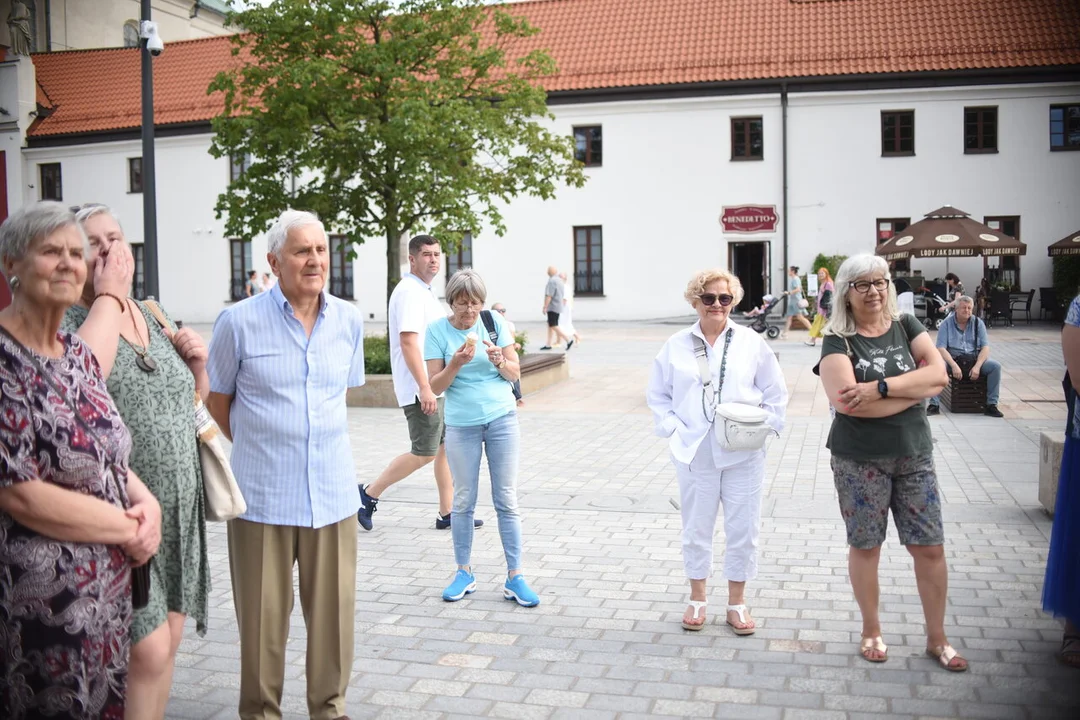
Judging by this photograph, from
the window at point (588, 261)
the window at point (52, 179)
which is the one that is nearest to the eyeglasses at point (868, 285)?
the window at point (588, 261)

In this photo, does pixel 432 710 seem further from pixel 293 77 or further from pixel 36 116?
pixel 36 116

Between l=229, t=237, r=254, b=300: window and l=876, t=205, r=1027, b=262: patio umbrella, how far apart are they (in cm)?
2212

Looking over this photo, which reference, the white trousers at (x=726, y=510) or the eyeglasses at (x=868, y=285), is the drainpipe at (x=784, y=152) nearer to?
the white trousers at (x=726, y=510)

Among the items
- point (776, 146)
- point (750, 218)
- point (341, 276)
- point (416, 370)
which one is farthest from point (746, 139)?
point (416, 370)

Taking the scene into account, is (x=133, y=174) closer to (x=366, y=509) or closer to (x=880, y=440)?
(x=366, y=509)

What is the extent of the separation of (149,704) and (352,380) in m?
1.47

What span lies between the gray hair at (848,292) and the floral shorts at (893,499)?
0.61 metres

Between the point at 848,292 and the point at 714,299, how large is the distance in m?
0.71

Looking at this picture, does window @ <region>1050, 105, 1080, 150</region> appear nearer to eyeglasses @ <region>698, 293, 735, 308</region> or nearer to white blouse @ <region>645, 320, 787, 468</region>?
white blouse @ <region>645, 320, 787, 468</region>

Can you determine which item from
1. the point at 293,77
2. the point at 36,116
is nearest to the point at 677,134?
the point at 293,77

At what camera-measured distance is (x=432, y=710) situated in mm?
4195

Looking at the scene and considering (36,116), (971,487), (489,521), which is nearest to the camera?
(489,521)

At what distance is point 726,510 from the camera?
5.23 meters

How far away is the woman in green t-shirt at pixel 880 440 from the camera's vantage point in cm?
462
